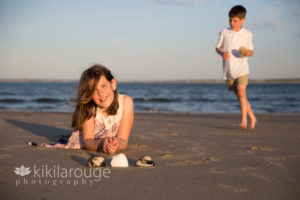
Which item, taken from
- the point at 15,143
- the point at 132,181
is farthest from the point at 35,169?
the point at 15,143

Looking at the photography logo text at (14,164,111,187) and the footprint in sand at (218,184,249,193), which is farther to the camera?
the photography logo text at (14,164,111,187)

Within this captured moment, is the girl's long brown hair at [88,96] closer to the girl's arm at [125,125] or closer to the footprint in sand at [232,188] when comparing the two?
the girl's arm at [125,125]

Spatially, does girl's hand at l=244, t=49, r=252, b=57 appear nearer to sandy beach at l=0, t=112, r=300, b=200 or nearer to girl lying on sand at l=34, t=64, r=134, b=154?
sandy beach at l=0, t=112, r=300, b=200

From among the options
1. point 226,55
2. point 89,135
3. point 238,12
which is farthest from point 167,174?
point 238,12

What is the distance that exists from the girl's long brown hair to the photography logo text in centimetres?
79

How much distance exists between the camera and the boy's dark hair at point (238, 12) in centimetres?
500

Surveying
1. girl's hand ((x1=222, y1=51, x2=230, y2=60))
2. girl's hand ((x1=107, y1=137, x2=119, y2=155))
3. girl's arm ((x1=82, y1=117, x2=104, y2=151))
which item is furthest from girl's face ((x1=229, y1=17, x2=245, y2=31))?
girl's hand ((x1=107, y1=137, x2=119, y2=155))

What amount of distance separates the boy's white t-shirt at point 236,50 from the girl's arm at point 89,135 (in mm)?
3030

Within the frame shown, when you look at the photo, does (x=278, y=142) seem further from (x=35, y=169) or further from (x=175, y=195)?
(x=35, y=169)

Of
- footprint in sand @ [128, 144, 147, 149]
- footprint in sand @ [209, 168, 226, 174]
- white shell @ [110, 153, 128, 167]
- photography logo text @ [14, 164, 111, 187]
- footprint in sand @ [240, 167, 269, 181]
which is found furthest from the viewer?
footprint in sand @ [128, 144, 147, 149]

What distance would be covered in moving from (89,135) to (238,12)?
3.49 m

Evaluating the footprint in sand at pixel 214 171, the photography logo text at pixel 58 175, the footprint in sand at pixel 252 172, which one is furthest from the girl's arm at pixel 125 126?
the footprint in sand at pixel 252 172

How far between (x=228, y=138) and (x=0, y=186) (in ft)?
10.2

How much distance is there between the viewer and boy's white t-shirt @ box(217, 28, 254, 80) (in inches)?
204
